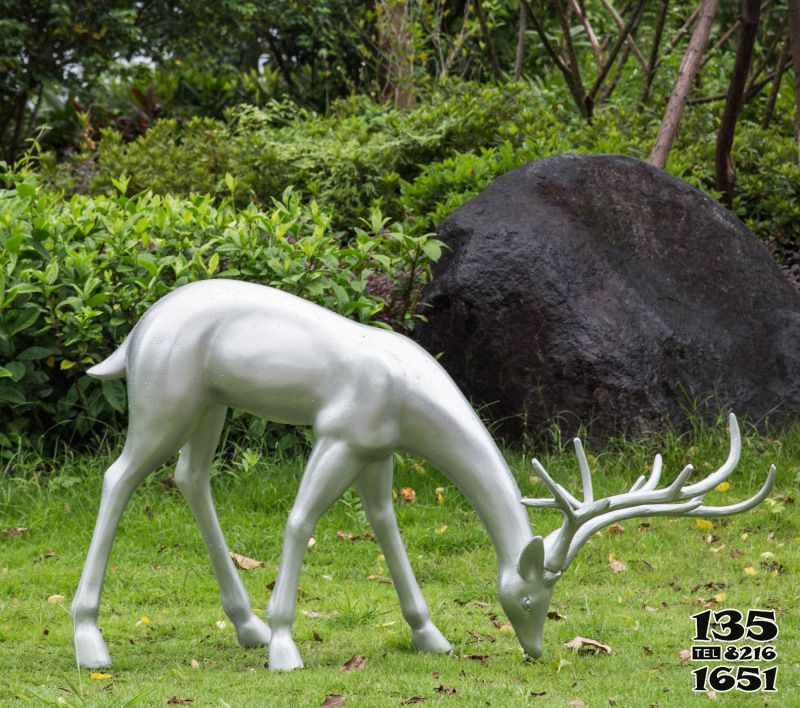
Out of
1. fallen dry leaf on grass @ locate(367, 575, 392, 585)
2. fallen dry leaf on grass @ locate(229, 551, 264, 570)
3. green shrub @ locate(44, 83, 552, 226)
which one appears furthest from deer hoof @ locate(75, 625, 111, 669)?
green shrub @ locate(44, 83, 552, 226)

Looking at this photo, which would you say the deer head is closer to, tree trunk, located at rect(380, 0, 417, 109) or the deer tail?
the deer tail

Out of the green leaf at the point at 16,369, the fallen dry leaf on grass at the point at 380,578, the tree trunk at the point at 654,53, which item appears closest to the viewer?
the fallen dry leaf on grass at the point at 380,578

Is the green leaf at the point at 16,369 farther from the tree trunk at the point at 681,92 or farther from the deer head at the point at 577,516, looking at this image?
the tree trunk at the point at 681,92

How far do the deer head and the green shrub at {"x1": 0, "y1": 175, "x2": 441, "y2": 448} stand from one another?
3.23 m

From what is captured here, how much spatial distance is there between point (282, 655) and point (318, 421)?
89cm

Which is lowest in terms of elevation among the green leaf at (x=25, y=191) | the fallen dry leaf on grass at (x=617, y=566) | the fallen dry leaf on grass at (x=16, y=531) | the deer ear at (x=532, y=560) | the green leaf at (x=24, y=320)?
the fallen dry leaf on grass at (x=16, y=531)

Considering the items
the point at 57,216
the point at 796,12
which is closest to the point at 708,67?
the point at 796,12

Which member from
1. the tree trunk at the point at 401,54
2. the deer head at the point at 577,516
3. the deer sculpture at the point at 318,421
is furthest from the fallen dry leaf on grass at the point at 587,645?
the tree trunk at the point at 401,54

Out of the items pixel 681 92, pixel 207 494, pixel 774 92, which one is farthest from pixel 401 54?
pixel 207 494

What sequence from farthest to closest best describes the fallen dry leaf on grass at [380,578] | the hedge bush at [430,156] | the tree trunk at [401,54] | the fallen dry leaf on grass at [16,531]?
the tree trunk at [401,54] < the hedge bush at [430,156] < the fallen dry leaf on grass at [16,531] < the fallen dry leaf on grass at [380,578]

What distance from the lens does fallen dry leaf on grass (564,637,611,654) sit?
4.89 metres

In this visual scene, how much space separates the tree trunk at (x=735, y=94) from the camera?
28.0ft

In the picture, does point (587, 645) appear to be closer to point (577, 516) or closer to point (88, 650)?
point (577, 516)

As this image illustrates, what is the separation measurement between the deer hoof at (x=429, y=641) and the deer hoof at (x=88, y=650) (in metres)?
1.21
